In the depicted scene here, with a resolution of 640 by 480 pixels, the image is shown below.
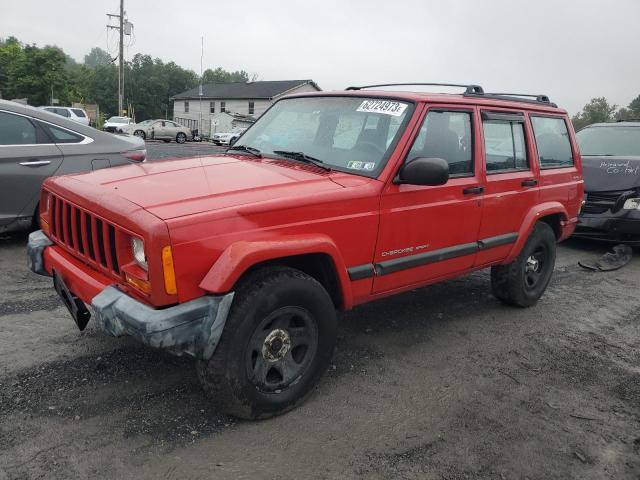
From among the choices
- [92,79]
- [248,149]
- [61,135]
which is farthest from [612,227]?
[92,79]

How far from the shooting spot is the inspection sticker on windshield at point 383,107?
11.8 feet

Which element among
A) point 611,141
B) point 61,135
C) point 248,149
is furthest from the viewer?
point 611,141

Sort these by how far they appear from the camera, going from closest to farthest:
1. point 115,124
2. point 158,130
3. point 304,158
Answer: point 304,158 < point 115,124 < point 158,130

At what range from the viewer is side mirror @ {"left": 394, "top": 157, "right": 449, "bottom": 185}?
3.21m

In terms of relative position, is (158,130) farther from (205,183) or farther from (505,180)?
(205,183)

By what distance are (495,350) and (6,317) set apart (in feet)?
12.4

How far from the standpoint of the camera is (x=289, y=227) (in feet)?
9.48

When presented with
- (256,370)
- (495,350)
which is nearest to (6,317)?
(256,370)

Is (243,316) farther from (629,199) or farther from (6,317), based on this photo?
(629,199)

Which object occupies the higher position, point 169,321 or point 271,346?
point 169,321

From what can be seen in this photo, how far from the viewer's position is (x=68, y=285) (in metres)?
3.15

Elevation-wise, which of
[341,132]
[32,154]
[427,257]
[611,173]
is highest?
[341,132]

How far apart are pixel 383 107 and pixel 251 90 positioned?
54800 mm

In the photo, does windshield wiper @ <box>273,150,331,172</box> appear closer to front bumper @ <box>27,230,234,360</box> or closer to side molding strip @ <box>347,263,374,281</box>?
side molding strip @ <box>347,263,374,281</box>
